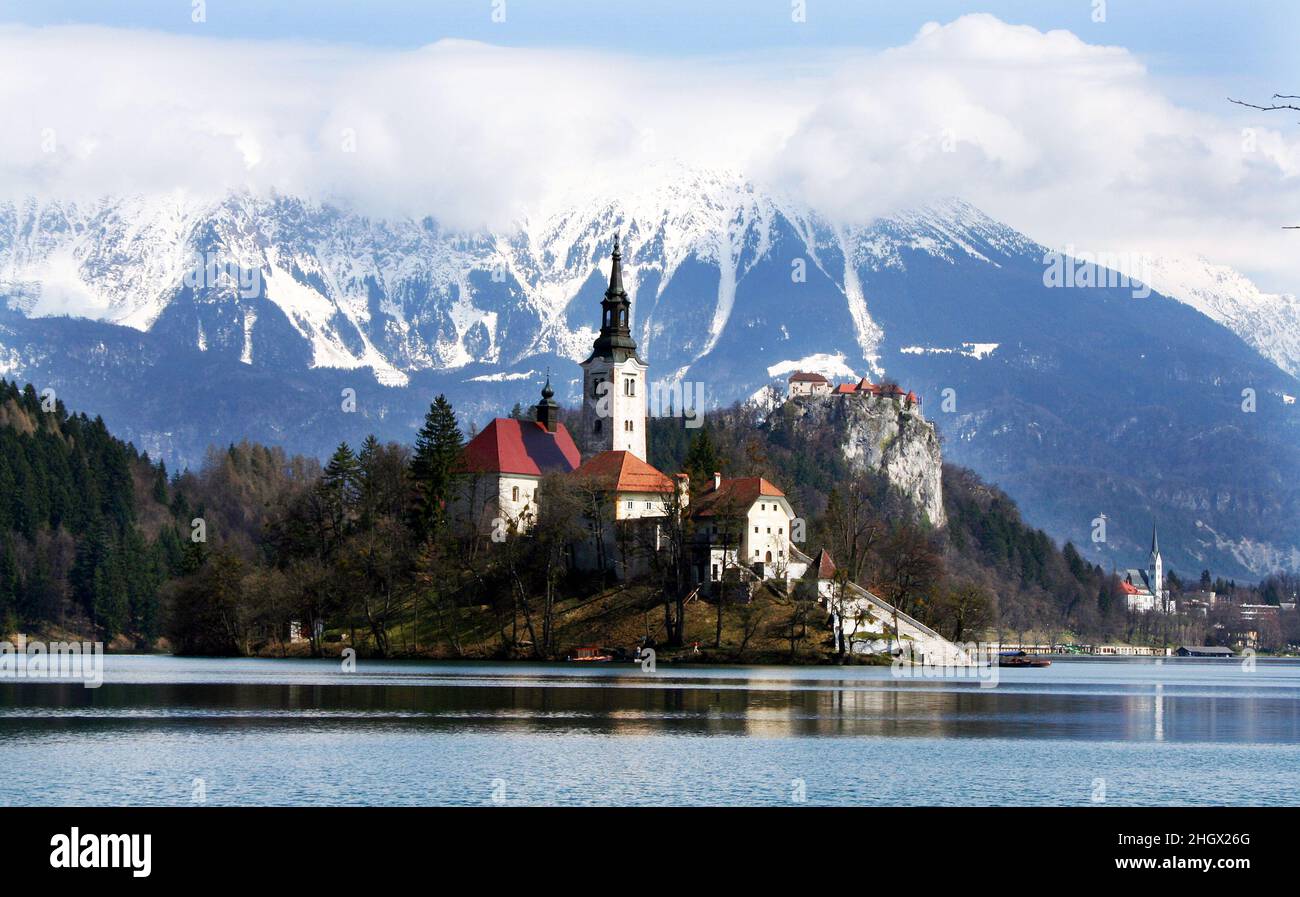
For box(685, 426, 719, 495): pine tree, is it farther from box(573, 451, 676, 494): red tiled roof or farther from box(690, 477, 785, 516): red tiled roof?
box(690, 477, 785, 516): red tiled roof

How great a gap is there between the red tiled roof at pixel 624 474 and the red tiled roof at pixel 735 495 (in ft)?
12.6

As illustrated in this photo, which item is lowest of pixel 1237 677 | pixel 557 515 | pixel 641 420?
pixel 1237 677

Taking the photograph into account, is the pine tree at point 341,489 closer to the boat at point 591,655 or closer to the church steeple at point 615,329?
the church steeple at point 615,329

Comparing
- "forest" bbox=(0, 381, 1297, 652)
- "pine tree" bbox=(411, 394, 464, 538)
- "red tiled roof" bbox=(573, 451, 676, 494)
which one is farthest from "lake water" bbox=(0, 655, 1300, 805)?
"pine tree" bbox=(411, 394, 464, 538)

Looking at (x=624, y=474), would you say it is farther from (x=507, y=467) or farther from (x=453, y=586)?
(x=453, y=586)

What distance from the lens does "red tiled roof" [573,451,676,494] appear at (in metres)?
144

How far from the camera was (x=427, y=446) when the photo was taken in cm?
15025

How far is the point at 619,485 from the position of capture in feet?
479

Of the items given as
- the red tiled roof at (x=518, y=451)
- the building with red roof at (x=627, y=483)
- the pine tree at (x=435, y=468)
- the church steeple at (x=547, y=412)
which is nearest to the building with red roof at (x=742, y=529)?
the building with red roof at (x=627, y=483)
